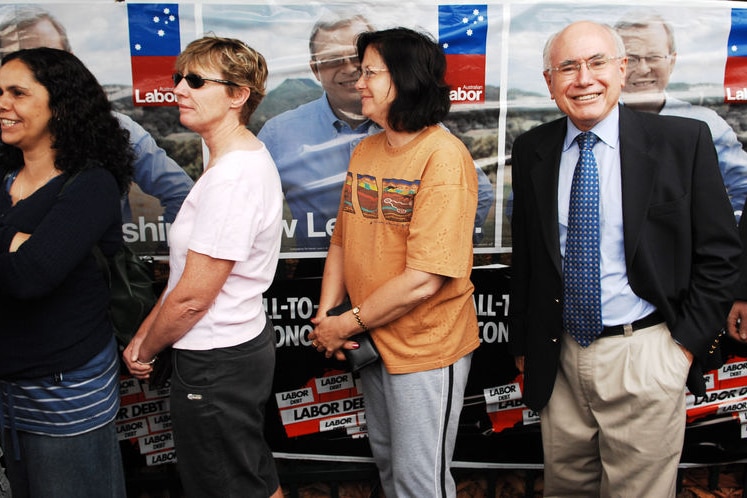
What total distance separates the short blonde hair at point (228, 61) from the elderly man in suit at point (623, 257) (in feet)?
2.99

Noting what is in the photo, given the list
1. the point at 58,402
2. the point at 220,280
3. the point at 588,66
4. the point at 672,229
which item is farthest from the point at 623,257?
the point at 58,402

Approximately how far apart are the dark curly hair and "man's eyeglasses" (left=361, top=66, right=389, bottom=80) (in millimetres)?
787

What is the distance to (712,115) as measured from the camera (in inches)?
105

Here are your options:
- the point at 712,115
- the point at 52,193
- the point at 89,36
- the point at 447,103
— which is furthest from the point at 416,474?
the point at 89,36

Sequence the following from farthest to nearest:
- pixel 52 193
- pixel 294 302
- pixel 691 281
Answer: pixel 294 302 < pixel 691 281 < pixel 52 193

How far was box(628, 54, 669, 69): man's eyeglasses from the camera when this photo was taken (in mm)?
2635

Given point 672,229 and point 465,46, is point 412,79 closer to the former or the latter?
point 465,46

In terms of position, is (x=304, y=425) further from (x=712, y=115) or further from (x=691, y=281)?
(x=712, y=115)

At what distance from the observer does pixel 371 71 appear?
206cm

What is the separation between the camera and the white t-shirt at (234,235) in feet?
5.96

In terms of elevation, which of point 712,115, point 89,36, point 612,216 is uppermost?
point 89,36

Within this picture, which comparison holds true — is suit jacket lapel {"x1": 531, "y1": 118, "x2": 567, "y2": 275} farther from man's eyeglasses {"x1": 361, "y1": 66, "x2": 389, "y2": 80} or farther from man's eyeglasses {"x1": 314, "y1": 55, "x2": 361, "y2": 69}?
man's eyeglasses {"x1": 314, "y1": 55, "x2": 361, "y2": 69}

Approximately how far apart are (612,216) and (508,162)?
2.67 ft

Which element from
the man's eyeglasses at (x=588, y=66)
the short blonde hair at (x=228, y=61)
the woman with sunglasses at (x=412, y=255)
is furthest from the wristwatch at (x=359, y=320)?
the man's eyeglasses at (x=588, y=66)
